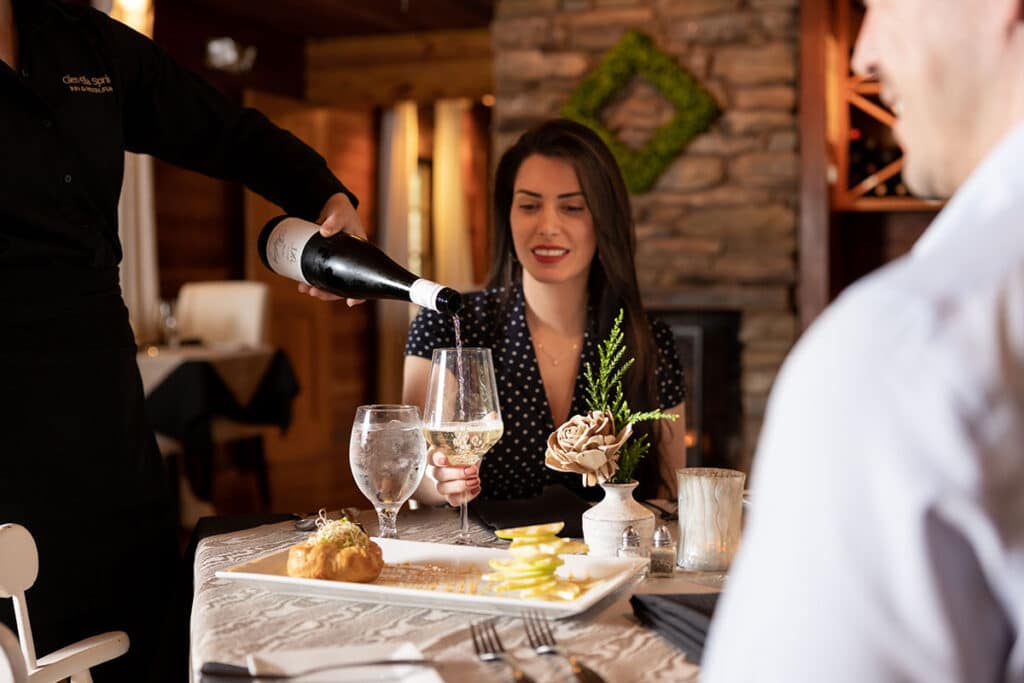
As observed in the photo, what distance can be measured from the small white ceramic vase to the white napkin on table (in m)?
0.41

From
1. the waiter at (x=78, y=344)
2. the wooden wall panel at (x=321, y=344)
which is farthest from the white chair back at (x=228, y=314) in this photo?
A: the waiter at (x=78, y=344)

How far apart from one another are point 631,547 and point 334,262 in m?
0.66

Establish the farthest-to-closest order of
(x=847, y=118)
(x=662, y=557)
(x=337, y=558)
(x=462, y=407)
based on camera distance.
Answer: (x=847, y=118), (x=462, y=407), (x=662, y=557), (x=337, y=558)

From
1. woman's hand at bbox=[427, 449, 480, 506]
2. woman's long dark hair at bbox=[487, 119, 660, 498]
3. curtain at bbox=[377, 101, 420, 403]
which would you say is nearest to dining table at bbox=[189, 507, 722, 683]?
woman's hand at bbox=[427, 449, 480, 506]

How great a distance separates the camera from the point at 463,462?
60.9 inches

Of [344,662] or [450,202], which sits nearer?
[344,662]

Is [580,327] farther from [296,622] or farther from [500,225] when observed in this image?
[296,622]

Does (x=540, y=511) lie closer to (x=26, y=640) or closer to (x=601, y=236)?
(x=26, y=640)

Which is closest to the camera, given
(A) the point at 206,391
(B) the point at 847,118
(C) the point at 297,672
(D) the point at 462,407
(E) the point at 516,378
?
(C) the point at 297,672

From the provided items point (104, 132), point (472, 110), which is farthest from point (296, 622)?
point (472, 110)

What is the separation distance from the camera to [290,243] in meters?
1.72

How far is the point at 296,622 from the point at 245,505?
5.04 meters

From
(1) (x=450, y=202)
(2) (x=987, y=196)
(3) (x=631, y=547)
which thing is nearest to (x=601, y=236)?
(3) (x=631, y=547)

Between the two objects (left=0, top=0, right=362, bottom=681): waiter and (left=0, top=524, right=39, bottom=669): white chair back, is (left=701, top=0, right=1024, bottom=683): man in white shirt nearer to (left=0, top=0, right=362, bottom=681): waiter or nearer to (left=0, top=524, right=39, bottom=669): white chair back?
(left=0, top=524, right=39, bottom=669): white chair back
